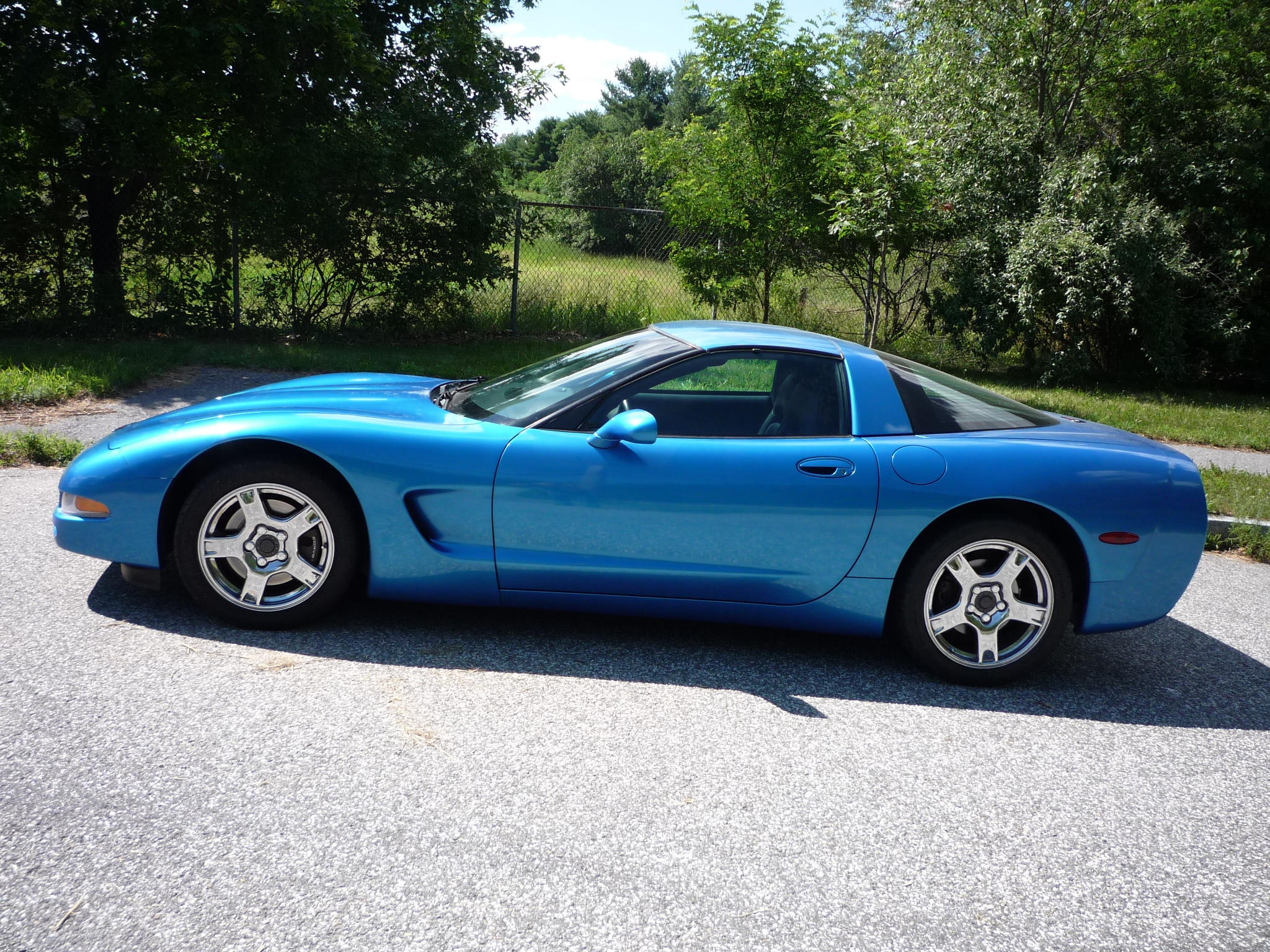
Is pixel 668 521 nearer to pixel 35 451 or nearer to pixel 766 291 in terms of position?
pixel 35 451

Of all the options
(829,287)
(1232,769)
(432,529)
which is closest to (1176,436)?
(829,287)

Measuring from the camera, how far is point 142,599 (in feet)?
12.8

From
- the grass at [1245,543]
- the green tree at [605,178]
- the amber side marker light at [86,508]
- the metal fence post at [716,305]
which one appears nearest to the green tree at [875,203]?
the metal fence post at [716,305]

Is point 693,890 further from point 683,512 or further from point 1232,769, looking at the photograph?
point 1232,769

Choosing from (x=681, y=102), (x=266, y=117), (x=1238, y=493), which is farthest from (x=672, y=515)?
(x=681, y=102)

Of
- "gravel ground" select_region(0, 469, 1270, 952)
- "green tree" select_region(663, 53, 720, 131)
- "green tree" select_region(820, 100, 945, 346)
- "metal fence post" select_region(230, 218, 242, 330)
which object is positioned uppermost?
"green tree" select_region(663, 53, 720, 131)

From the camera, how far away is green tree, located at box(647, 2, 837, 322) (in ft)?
36.9

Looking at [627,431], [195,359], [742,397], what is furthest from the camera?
[195,359]

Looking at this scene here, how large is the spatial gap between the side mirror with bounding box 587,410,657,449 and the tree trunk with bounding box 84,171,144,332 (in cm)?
976

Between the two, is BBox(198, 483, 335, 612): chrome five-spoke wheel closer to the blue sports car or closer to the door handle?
the blue sports car

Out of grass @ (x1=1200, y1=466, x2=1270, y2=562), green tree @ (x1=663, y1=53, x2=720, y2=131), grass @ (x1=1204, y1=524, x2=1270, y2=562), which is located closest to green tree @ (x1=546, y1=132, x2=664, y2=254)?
green tree @ (x1=663, y1=53, x2=720, y2=131)

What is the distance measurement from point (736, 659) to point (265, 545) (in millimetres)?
1857

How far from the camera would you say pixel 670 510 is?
358 cm

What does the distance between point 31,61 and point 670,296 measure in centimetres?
834
